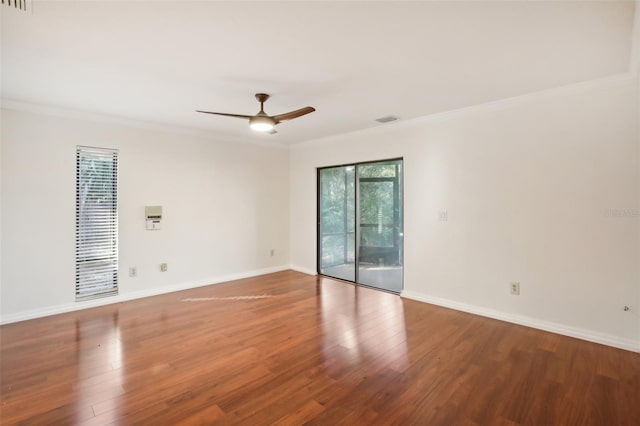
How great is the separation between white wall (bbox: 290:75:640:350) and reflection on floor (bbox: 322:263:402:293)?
35cm

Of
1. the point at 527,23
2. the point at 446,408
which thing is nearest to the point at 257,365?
the point at 446,408

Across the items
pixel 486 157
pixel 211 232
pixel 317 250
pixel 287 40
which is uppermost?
pixel 287 40

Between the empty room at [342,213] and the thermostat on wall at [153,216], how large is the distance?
50 mm

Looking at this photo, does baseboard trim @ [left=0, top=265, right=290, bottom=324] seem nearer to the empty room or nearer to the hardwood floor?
the empty room

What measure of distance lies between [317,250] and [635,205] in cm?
427

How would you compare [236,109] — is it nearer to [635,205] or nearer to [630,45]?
[630,45]

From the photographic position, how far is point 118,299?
4172mm

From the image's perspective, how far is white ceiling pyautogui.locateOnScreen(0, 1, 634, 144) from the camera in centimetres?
188

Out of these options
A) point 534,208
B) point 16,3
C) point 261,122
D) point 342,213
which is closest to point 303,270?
point 342,213

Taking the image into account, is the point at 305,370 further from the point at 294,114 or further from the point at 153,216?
the point at 153,216

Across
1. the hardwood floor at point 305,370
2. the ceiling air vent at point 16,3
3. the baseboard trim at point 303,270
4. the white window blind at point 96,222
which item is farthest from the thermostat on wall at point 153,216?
the ceiling air vent at point 16,3

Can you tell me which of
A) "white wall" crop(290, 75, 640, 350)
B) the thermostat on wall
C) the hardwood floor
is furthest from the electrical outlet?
the thermostat on wall

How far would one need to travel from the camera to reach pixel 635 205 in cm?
277

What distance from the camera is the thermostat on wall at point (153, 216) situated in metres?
4.38
